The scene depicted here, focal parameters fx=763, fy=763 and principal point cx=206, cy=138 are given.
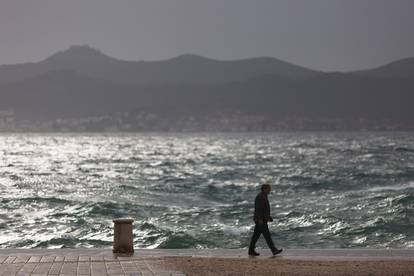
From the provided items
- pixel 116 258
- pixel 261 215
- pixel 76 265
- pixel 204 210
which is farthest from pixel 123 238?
pixel 204 210

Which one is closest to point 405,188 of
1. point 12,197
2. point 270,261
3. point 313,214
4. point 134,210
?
point 313,214

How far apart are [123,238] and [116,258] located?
1093 millimetres

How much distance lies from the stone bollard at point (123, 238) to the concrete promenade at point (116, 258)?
0.24 m

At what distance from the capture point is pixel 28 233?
29516 mm

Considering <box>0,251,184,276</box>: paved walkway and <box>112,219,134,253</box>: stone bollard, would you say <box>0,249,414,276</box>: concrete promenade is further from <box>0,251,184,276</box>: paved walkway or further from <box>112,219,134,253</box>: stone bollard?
<box>112,219,134,253</box>: stone bollard

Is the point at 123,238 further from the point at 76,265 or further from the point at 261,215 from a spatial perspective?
the point at 261,215

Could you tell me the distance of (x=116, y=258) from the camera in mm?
17203

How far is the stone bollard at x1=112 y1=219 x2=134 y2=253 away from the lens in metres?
18.2

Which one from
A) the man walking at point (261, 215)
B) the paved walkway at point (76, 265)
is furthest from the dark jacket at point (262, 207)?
the paved walkway at point (76, 265)

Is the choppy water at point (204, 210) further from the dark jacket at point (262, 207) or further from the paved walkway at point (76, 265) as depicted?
the paved walkway at point (76, 265)

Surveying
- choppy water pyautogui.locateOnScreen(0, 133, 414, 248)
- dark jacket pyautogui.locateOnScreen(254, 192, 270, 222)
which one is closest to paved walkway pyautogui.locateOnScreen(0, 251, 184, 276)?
dark jacket pyautogui.locateOnScreen(254, 192, 270, 222)

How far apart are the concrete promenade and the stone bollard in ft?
0.80

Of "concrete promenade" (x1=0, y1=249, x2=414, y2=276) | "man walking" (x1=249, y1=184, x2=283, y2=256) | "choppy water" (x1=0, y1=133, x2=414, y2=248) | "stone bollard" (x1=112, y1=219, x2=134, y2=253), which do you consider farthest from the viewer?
"choppy water" (x1=0, y1=133, x2=414, y2=248)

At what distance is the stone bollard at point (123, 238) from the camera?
18203 millimetres
